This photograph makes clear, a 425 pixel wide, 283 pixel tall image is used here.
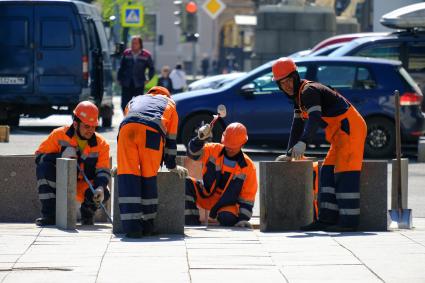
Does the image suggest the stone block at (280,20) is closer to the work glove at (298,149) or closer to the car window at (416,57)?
the car window at (416,57)

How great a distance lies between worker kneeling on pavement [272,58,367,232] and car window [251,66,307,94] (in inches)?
315

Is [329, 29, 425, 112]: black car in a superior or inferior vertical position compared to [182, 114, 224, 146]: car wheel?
superior

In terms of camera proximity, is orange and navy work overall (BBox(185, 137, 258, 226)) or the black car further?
the black car

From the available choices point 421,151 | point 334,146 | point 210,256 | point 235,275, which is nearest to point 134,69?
point 421,151

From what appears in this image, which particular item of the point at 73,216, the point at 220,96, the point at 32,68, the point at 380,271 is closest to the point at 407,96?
the point at 220,96

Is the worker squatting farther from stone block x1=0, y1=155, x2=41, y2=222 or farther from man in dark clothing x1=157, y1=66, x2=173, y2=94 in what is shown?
man in dark clothing x1=157, y1=66, x2=173, y2=94

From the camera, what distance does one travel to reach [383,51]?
77.3 ft

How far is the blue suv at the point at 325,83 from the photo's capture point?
20469 millimetres

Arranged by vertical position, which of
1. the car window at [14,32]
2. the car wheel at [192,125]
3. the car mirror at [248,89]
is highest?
the car window at [14,32]

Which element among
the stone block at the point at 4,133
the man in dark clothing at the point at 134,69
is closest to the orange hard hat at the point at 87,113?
the stone block at the point at 4,133

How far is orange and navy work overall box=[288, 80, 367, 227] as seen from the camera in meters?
12.4

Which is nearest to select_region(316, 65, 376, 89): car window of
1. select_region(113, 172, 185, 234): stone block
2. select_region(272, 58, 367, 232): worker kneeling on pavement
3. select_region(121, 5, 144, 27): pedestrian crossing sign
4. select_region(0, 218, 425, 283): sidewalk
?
select_region(272, 58, 367, 232): worker kneeling on pavement

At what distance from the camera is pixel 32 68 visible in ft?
83.9

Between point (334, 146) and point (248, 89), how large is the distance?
8142 millimetres
